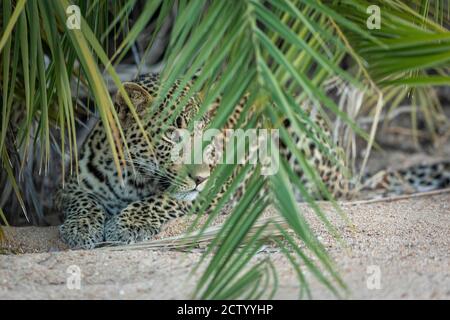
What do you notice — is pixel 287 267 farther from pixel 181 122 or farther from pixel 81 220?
pixel 81 220

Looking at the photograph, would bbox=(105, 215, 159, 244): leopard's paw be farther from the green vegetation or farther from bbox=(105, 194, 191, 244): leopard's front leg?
the green vegetation

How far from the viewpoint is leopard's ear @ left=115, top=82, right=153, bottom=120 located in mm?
5484

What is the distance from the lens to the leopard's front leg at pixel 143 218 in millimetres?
5258

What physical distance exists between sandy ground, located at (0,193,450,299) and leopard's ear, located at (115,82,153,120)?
971mm

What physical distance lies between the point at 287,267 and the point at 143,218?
1656mm

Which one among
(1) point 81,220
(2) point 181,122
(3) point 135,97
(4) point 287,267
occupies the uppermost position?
(3) point 135,97

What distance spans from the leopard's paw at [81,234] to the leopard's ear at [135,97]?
750 mm

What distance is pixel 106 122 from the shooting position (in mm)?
3908

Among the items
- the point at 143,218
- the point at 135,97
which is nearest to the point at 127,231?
the point at 143,218

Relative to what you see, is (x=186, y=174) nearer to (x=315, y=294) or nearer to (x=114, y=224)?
(x=114, y=224)

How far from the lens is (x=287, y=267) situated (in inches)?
158

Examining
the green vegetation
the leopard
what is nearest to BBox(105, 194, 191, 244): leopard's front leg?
the leopard

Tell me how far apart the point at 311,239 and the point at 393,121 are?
6.88 metres
